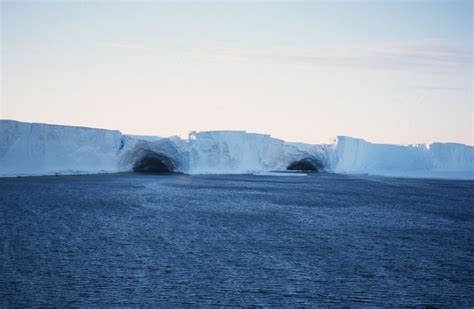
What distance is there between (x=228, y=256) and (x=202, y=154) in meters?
24.1

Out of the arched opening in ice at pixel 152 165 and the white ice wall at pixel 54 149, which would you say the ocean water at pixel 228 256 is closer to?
the white ice wall at pixel 54 149

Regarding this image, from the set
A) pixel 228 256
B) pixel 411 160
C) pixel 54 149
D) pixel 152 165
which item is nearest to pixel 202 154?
pixel 152 165

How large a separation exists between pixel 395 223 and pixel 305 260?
15.4 ft

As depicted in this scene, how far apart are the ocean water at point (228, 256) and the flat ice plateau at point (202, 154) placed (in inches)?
450

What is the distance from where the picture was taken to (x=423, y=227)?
33.2ft

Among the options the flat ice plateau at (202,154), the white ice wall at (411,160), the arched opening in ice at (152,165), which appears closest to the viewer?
the flat ice plateau at (202,154)

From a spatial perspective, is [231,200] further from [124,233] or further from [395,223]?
[124,233]

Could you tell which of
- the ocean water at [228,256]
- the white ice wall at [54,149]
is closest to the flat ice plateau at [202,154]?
the white ice wall at [54,149]

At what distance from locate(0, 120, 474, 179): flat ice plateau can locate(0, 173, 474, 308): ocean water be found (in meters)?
11.4

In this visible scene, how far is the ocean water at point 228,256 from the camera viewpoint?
5.00 m

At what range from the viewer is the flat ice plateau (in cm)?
2330

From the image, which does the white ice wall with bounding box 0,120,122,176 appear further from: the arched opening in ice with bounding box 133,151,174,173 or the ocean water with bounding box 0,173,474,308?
the ocean water with bounding box 0,173,474,308

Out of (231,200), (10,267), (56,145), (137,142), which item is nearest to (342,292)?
(10,267)

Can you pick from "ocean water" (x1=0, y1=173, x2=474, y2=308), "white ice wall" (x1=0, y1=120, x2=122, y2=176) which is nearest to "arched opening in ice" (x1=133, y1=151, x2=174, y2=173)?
"white ice wall" (x1=0, y1=120, x2=122, y2=176)
